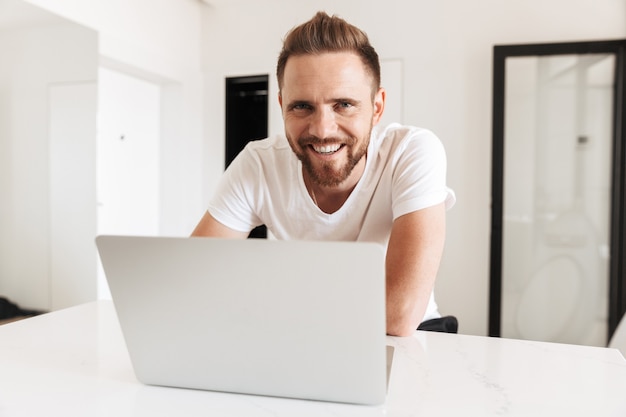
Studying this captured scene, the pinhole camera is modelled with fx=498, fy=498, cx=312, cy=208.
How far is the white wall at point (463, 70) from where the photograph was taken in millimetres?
3230

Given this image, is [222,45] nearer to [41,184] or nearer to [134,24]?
[134,24]

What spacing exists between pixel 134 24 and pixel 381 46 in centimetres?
167

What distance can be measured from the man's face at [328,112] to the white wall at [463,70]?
2242mm

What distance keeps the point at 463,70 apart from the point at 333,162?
2434 millimetres

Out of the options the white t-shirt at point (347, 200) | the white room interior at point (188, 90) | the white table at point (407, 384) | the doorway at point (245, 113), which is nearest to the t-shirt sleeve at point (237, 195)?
the white t-shirt at point (347, 200)

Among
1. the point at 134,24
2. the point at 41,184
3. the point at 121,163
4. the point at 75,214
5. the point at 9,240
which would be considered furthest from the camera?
the point at 121,163

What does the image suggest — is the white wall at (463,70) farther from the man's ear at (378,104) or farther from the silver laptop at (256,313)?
the silver laptop at (256,313)

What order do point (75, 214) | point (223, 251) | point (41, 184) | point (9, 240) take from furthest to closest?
point (75, 214)
point (41, 184)
point (9, 240)
point (223, 251)

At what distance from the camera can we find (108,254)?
65 centimetres

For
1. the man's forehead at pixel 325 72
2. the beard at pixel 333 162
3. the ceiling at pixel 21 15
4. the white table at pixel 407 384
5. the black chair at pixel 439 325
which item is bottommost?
the black chair at pixel 439 325

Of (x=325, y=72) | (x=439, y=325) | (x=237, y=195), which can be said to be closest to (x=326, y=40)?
(x=325, y=72)

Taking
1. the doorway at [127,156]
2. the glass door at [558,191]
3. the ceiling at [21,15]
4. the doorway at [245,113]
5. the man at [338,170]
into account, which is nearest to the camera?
the man at [338,170]

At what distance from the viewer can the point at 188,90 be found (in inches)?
152

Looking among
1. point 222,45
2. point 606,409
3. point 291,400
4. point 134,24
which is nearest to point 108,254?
point 291,400
